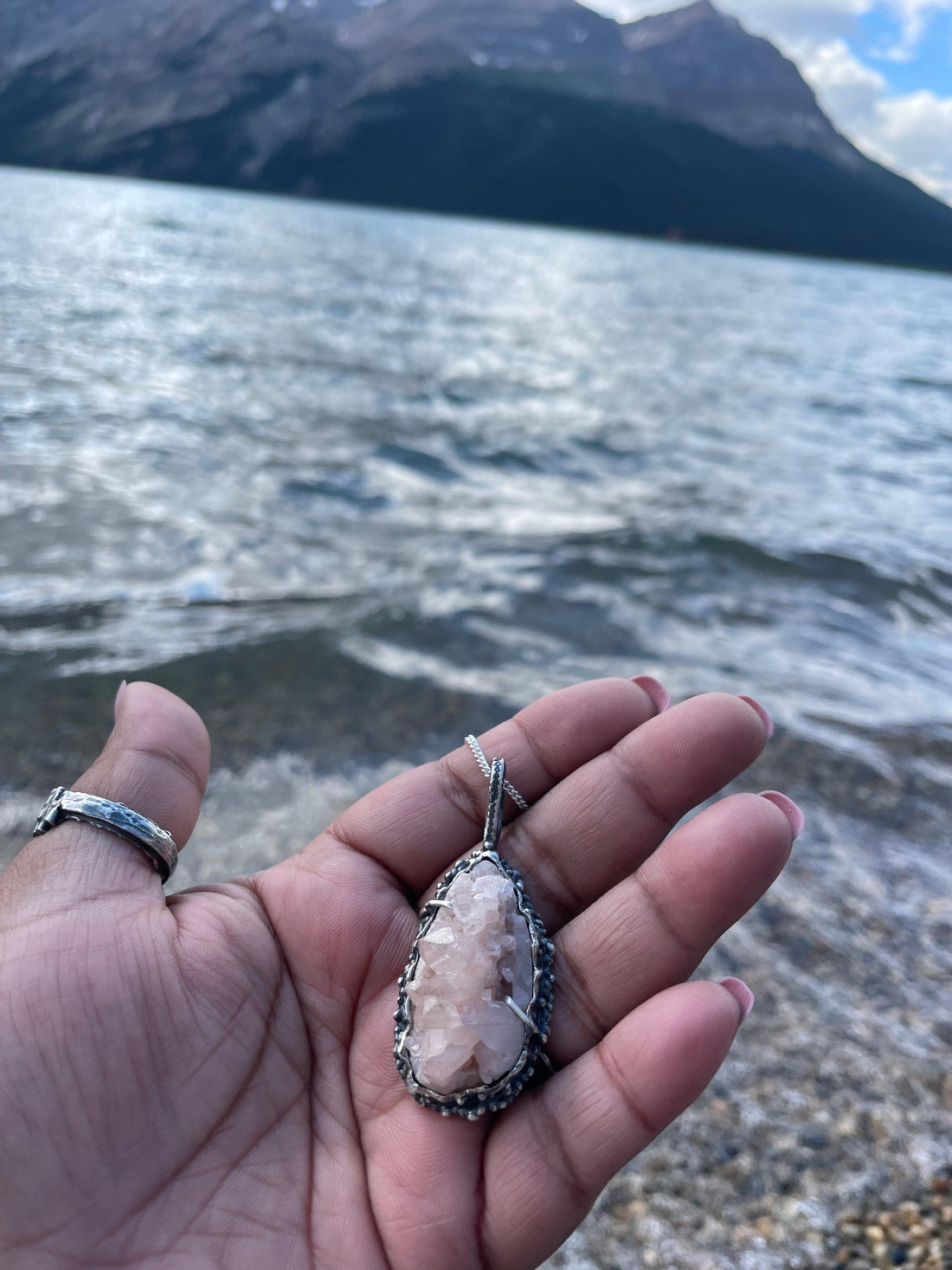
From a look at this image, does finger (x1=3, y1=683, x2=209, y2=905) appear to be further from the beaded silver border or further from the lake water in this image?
the lake water

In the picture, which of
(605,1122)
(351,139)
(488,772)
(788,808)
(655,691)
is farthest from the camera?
(351,139)

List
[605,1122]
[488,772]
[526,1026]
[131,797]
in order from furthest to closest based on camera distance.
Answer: [488,772]
[131,797]
[526,1026]
[605,1122]

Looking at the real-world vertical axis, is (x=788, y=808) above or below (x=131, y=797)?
above

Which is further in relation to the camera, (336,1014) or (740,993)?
(336,1014)

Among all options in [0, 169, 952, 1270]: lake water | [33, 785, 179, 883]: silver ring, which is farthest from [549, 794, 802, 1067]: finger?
[33, 785, 179, 883]: silver ring

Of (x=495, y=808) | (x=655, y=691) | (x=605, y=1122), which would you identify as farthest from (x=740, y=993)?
(x=655, y=691)

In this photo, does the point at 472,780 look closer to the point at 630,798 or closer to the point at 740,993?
the point at 630,798

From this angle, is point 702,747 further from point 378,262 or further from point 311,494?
point 378,262

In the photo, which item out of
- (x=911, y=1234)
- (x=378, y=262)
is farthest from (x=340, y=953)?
(x=378, y=262)
